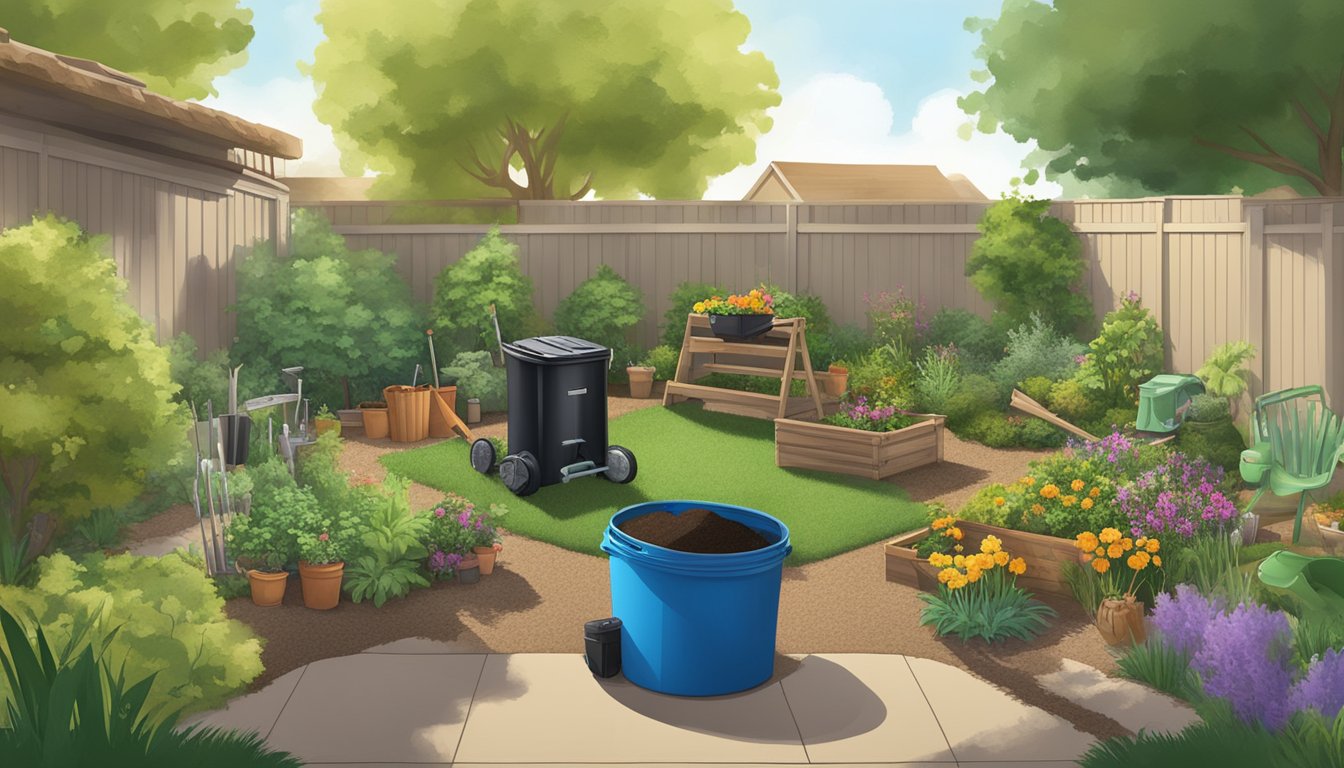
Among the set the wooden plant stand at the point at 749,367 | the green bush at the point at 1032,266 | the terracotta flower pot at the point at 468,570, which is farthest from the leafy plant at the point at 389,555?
the green bush at the point at 1032,266

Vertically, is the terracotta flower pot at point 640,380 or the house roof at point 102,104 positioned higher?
the house roof at point 102,104

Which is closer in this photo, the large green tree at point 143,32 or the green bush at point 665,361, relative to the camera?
the green bush at point 665,361

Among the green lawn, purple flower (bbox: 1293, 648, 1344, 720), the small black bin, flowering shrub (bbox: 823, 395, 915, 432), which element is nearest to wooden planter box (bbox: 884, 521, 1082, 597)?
the green lawn

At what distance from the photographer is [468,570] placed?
7.31 metres

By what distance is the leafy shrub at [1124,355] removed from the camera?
12.2 m

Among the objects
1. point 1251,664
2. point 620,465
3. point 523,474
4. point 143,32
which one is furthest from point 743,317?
point 143,32

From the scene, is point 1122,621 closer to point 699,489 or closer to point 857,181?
point 699,489

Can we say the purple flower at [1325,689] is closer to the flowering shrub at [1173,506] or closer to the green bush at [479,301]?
the flowering shrub at [1173,506]

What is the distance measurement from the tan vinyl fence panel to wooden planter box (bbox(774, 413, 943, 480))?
523 centimetres

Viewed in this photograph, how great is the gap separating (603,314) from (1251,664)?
9454 millimetres

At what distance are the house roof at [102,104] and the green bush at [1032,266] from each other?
7.59 m

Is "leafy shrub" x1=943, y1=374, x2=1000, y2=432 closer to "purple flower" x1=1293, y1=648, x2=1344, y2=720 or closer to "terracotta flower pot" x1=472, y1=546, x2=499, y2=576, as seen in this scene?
"terracotta flower pot" x1=472, y1=546, x2=499, y2=576

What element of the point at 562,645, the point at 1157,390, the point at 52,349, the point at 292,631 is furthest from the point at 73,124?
the point at 1157,390

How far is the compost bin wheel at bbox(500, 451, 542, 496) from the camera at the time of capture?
29.9 feet
